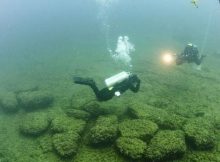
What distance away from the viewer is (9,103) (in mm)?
12859

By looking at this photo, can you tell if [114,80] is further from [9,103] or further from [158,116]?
[9,103]

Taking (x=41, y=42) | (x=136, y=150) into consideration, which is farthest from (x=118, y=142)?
(x=41, y=42)

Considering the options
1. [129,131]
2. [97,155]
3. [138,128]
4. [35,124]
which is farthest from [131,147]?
[35,124]

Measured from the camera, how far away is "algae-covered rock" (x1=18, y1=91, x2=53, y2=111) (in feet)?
41.7

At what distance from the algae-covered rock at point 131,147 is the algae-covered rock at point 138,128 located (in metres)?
0.27

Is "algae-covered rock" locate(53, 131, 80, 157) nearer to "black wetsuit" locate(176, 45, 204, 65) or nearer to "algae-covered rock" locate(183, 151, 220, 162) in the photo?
"algae-covered rock" locate(183, 151, 220, 162)

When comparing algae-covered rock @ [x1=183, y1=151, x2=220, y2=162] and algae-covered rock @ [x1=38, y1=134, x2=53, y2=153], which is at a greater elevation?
algae-covered rock @ [x1=183, y1=151, x2=220, y2=162]

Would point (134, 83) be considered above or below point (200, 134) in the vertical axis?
above

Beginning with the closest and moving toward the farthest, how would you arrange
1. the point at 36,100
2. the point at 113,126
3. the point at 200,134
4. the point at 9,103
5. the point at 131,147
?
the point at 131,147 < the point at 200,134 < the point at 113,126 < the point at 36,100 < the point at 9,103

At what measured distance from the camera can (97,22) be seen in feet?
102

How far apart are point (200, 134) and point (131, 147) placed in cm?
207

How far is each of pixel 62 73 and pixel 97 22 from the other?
15.2 metres

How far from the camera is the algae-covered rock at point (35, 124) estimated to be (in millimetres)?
10617

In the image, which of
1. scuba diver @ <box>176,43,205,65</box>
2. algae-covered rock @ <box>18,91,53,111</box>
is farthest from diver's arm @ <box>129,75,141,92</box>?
scuba diver @ <box>176,43,205,65</box>
